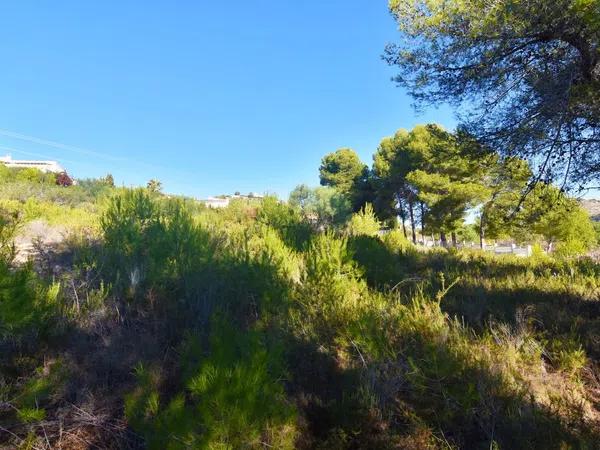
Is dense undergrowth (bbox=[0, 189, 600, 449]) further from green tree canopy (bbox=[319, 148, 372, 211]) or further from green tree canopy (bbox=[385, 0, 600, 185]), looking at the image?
green tree canopy (bbox=[319, 148, 372, 211])

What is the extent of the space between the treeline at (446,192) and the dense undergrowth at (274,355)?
6.94 feet

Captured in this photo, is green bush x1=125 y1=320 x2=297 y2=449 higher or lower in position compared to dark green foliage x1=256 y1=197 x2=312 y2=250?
lower

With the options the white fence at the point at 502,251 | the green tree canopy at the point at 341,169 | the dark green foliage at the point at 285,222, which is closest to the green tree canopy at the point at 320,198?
the green tree canopy at the point at 341,169

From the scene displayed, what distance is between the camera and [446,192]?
2616 cm

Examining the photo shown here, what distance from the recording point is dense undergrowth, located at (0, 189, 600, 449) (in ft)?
7.30

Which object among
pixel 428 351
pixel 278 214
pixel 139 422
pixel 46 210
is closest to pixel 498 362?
pixel 428 351

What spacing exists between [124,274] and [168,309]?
1.05 metres

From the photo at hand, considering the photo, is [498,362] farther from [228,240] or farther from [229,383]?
[228,240]

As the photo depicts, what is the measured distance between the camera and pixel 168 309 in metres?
4.32

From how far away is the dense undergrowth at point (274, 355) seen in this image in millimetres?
2227

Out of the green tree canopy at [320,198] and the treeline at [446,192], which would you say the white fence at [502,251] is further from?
the green tree canopy at [320,198]

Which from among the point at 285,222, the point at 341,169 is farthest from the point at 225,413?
the point at 341,169

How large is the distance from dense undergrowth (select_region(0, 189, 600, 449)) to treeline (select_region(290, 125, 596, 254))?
2114 mm

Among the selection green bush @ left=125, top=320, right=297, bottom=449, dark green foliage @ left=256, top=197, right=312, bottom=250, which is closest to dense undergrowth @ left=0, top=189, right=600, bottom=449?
green bush @ left=125, top=320, right=297, bottom=449
